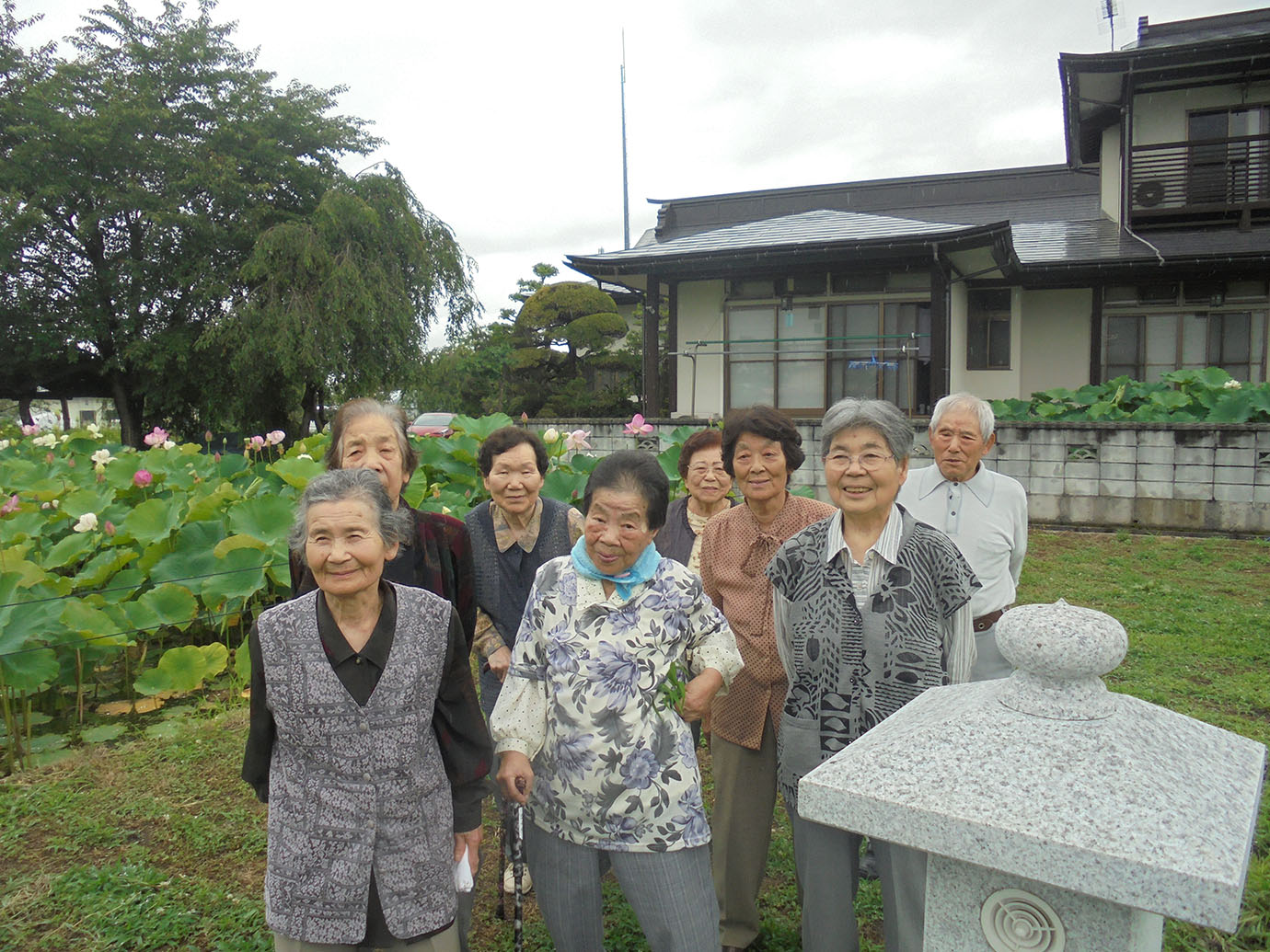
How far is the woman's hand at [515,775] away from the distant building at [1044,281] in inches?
394

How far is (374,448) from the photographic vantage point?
7.79 ft

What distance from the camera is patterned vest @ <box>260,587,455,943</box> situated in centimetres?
167

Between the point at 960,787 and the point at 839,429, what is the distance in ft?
3.92

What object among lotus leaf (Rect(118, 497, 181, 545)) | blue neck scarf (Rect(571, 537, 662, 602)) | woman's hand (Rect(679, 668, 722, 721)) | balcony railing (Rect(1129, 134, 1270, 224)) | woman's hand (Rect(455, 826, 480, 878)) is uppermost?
balcony railing (Rect(1129, 134, 1270, 224))

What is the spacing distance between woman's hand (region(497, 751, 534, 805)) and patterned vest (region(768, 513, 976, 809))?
0.63 m

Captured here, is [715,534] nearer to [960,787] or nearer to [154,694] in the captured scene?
[960,787]

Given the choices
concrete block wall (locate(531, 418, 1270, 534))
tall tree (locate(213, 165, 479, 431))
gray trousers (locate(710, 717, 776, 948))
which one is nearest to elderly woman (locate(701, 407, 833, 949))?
gray trousers (locate(710, 717, 776, 948))

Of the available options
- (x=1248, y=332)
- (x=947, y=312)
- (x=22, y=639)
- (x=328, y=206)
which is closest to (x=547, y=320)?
(x=328, y=206)

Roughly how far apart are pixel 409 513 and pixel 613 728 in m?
0.79

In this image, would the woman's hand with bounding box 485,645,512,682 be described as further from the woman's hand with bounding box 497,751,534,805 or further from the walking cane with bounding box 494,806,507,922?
the woman's hand with bounding box 497,751,534,805

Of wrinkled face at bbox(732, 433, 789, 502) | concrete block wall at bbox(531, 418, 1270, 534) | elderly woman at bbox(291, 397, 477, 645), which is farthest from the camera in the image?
concrete block wall at bbox(531, 418, 1270, 534)

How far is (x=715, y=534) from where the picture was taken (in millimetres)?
2568

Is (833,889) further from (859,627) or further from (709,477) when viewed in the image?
(709,477)

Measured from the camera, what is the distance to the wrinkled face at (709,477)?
2.88 m
